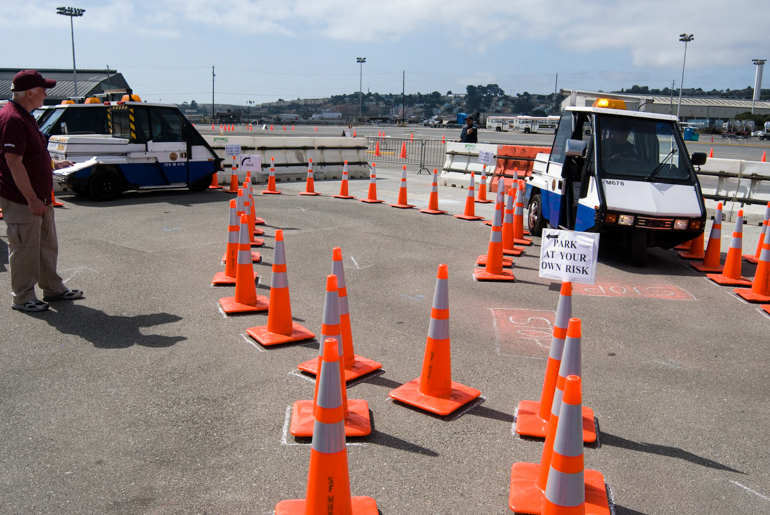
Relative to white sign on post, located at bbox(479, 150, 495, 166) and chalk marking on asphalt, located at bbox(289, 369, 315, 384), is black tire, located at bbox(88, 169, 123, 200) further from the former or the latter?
chalk marking on asphalt, located at bbox(289, 369, 315, 384)

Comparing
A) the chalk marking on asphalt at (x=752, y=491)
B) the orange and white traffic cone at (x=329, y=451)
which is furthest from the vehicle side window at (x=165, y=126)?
the chalk marking on asphalt at (x=752, y=491)

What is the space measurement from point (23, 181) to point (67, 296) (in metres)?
1.50

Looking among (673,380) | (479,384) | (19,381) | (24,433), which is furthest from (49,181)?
(673,380)

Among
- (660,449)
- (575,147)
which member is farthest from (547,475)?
(575,147)

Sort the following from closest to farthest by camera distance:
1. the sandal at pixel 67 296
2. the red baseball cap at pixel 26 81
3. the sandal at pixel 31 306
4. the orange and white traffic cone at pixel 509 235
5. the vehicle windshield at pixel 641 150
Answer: the red baseball cap at pixel 26 81 < the sandal at pixel 31 306 < the sandal at pixel 67 296 < the vehicle windshield at pixel 641 150 < the orange and white traffic cone at pixel 509 235

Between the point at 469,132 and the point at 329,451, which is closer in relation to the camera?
the point at 329,451

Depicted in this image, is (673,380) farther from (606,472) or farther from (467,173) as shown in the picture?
(467,173)

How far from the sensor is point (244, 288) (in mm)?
6680

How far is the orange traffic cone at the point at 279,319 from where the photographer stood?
569 centimetres

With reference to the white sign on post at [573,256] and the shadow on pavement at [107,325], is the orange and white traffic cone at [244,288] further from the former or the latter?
the white sign on post at [573,256]

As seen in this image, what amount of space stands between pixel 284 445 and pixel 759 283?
269 inches

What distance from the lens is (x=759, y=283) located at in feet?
25.7

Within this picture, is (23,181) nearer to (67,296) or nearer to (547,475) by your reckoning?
(67,296)

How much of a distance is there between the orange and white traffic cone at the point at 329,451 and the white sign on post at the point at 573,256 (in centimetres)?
251
